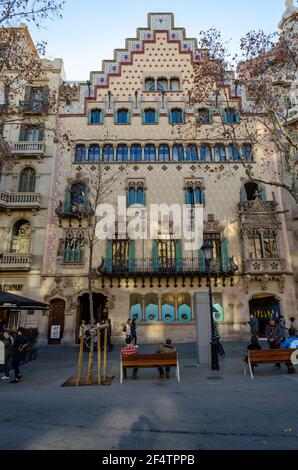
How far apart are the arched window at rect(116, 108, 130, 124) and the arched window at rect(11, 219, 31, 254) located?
12.0 metres

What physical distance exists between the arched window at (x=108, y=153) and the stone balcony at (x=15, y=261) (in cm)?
1024

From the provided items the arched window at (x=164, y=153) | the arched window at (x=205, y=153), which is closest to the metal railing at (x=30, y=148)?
the arched window at (x=164, y=153)

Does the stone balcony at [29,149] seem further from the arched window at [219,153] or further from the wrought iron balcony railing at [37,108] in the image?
the arched window at [219,153]

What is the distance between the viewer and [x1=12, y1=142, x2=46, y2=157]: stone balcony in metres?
23.4

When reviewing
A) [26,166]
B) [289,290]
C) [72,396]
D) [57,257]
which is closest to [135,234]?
[57,257]

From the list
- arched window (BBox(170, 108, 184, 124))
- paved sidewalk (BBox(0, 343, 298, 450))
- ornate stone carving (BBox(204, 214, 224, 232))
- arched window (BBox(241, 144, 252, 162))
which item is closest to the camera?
paved sidewalk (BBox(0, 343, 298, 450))

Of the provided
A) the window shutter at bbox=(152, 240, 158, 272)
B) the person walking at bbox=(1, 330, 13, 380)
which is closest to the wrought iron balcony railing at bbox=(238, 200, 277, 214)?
the window shutter at bbox=(152, 240, 158, 272)

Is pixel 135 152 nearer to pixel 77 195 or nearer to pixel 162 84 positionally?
pixel 77 195

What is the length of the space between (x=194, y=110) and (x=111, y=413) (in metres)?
25.3

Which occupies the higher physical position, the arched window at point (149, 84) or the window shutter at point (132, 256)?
the arched window at point (149, 84)

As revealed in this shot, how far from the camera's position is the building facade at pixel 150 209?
2116 cm

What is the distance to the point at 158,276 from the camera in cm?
2136

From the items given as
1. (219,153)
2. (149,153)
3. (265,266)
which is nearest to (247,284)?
(265,266)

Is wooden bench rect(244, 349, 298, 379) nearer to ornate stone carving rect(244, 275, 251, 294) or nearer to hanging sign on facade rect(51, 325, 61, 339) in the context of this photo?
ornate stone carving rect(244, 275, 251, 294)
